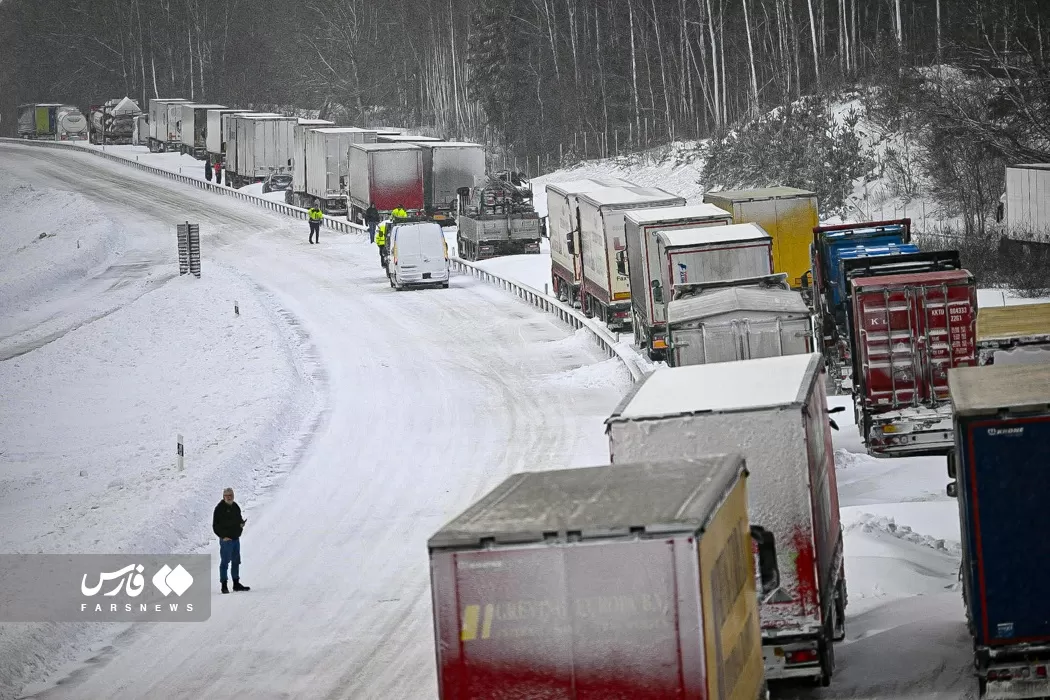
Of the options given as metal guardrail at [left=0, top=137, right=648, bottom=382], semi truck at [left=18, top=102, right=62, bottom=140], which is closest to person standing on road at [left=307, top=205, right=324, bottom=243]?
metal guardrail at [left=0, top=137, right=648, bottom=382]

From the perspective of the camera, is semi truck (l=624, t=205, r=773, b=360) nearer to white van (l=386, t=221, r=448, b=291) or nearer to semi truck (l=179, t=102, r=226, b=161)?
white van (l=386, t=221, r=448, b=291)

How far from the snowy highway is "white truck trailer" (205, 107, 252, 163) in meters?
33.2

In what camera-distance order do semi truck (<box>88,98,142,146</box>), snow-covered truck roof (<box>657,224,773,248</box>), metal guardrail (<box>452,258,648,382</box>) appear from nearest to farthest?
snow-covered truck roof (<box>657,224,773,248</box>) → metal guardrail (<box>452,258,648,382</box>) → semi truck (<box>88,98,142,146</box>)

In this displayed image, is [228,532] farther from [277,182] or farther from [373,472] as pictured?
[277,182]

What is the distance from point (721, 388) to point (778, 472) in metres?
1.18

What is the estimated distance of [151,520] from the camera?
19062 mm

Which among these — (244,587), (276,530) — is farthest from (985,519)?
(276,530)

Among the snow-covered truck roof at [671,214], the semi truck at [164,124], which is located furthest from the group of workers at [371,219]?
the semi truck at [164,124]

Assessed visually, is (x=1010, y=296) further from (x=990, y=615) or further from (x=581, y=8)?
(x=581, y=8)

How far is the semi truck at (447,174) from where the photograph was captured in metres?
54.8

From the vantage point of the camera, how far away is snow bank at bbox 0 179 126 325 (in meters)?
53.3

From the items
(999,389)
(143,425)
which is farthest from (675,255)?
(999,389)

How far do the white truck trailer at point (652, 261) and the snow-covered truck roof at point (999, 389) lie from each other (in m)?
13.0

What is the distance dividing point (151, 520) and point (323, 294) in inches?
886
